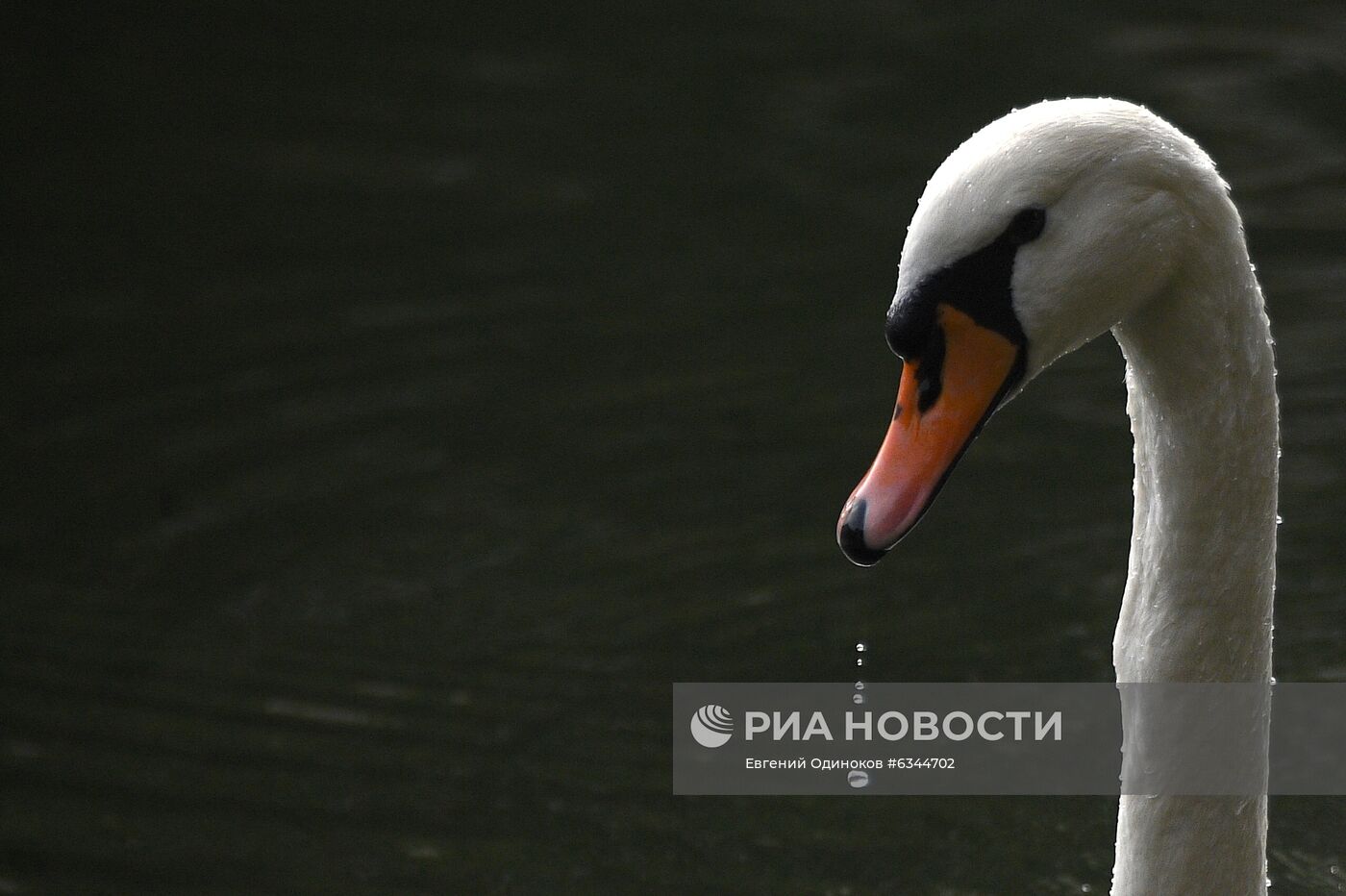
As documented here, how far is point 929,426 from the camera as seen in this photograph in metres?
3.71

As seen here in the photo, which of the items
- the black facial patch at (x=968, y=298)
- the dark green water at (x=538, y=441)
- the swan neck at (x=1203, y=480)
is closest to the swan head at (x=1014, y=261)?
the black facial patch at (x=968, y=298)

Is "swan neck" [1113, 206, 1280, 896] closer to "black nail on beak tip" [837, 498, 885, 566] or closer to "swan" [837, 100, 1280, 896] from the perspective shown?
"swan" [837, 100, 1280, 896]

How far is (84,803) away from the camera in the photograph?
6398mm

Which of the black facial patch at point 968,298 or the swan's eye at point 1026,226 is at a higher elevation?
the swan's eye at point 1026,226

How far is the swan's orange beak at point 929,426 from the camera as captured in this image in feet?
12.0

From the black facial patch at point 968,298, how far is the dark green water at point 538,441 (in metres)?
2.66

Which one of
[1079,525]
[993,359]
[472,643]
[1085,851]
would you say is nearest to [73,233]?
[472,643]

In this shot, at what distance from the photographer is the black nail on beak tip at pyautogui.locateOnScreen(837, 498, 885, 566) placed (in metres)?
3.67

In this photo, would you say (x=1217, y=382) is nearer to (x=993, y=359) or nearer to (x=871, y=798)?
(x=993, y=359)

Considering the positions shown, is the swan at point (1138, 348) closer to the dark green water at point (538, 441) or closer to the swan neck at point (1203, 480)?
the swan neck at point (1203, 480)

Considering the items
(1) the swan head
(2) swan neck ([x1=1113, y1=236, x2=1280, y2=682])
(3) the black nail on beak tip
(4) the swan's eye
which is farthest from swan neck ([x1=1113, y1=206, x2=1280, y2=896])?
(3) the black nail on beak tip

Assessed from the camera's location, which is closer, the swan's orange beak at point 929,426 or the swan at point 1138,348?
the swan at point 1138,348

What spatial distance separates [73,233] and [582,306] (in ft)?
8.81

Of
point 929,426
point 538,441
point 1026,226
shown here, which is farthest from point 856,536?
point 538,441
